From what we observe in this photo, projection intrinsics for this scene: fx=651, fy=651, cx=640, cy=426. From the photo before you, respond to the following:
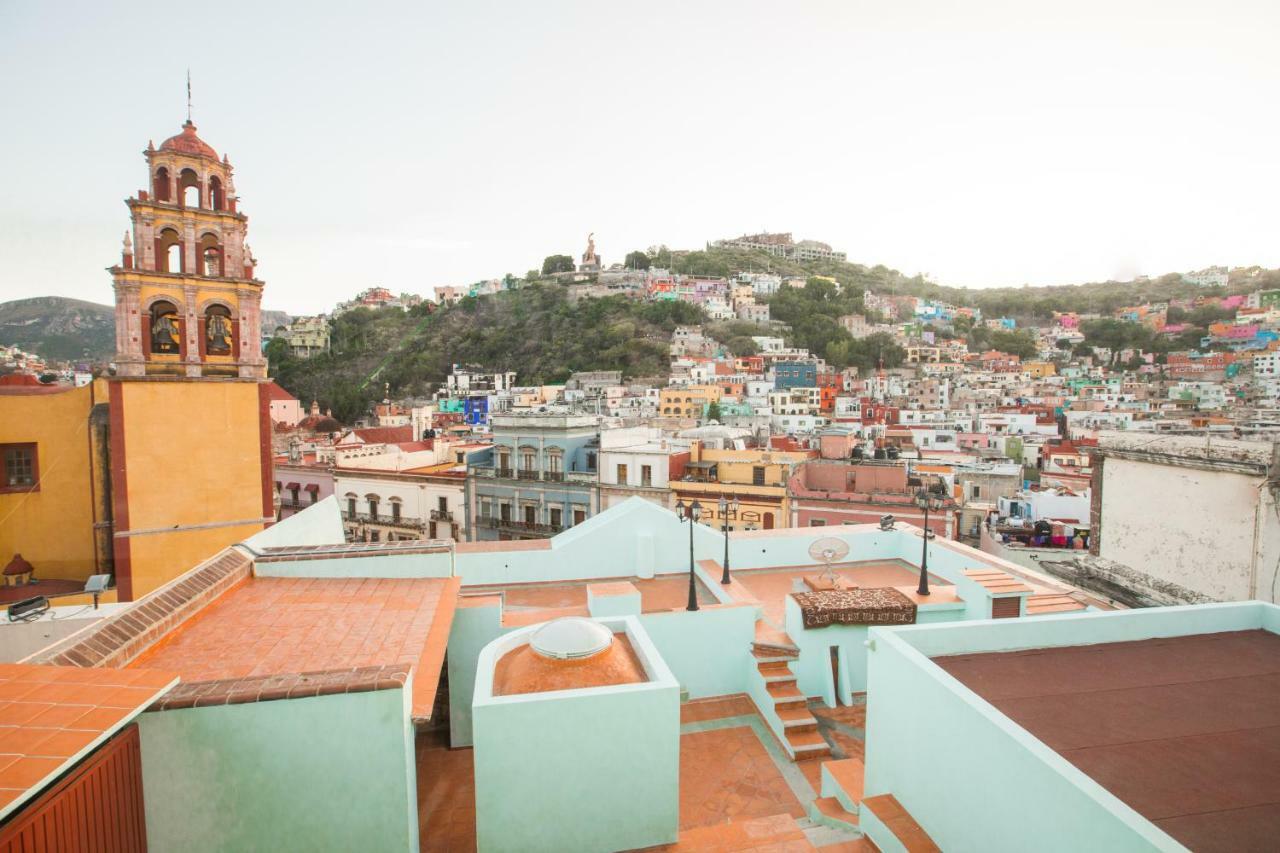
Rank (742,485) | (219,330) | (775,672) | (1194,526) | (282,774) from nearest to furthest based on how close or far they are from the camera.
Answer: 1. (282,774)
2. (775,672)
3. (1194,526)
4. (219,330)
5. (742,485)

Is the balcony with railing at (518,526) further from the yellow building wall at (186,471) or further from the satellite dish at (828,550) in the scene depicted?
the satellite dish at (828,550)

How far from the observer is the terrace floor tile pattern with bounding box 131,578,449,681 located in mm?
4762

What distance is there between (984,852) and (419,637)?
4.15 meters

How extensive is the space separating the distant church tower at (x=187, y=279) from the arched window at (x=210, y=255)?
0.02 m

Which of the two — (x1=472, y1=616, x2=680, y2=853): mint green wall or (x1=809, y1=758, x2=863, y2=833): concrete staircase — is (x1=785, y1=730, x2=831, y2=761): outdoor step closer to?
(x1=809, y1=758, x2=863, y2=833): concrete staircase

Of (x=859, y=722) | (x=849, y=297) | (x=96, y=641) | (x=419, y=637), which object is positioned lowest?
(x=859, y=722)

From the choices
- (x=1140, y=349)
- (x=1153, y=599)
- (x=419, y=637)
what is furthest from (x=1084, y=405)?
(x=419, y=637)

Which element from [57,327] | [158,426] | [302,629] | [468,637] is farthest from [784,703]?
[57,327]

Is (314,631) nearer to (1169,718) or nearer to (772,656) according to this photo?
(772,656)

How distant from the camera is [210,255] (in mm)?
11766

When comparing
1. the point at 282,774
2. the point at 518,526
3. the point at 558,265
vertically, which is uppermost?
the point at 558,265

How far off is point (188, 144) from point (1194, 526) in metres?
16.2

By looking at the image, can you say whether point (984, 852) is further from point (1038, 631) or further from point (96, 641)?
point (96, 641)

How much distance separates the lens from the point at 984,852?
3.15 metres
